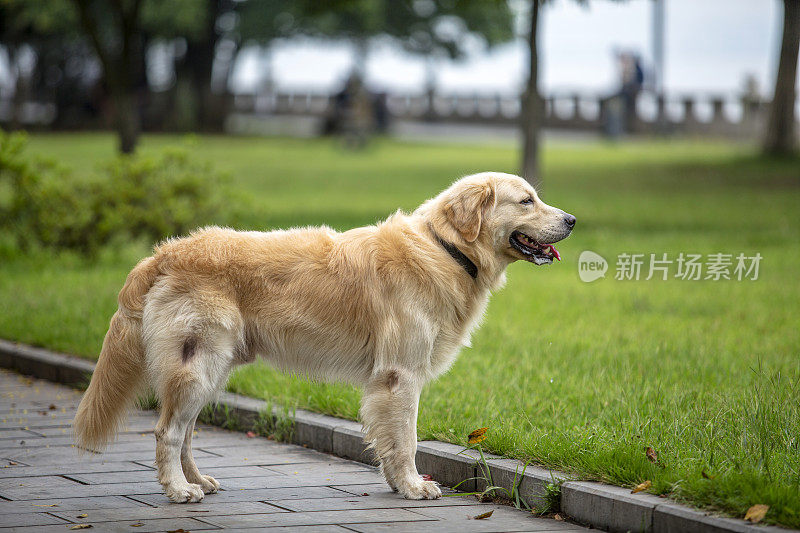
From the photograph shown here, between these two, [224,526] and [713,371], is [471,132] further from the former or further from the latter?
[224,526]

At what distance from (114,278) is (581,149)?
24.0 metres

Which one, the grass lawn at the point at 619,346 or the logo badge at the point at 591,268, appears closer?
the grass lawn at the point at 619,346

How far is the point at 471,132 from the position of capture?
46062mm

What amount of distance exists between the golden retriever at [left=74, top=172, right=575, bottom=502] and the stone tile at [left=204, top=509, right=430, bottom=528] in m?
0.32

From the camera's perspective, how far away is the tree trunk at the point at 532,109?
17625mm

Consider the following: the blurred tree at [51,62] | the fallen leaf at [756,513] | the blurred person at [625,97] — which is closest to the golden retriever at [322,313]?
the fallen leaf at [756,513]

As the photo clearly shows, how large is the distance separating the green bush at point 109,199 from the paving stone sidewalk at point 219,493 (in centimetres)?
627

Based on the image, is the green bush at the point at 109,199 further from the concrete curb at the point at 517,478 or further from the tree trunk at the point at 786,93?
the tree trunk at the point at 786,93

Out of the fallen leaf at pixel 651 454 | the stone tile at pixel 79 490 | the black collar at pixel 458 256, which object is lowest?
the stone tile at pixel 79 490

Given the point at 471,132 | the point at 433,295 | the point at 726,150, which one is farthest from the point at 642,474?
the point at 471,132

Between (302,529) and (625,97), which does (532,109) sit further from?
(625,97)

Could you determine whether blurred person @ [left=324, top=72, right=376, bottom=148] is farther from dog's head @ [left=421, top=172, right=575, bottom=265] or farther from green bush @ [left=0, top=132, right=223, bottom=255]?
dog's head @ [left=421, top=172, right=575, bottom=265]

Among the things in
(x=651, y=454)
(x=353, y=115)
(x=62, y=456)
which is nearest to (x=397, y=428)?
(x=651, y=454)

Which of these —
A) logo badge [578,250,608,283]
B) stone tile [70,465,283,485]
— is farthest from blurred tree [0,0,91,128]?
stone tile [70,465,283,485]
